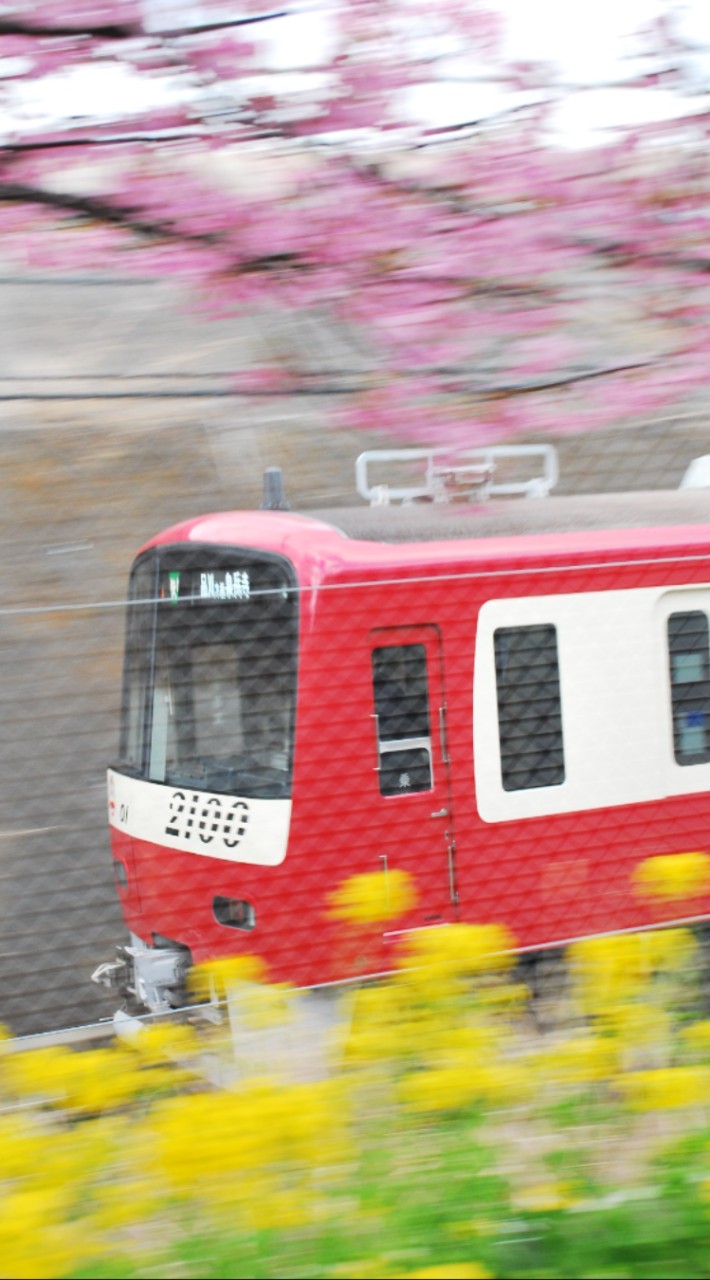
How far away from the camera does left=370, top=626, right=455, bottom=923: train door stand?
4402 millimetres

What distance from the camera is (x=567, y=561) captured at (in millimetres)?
4680

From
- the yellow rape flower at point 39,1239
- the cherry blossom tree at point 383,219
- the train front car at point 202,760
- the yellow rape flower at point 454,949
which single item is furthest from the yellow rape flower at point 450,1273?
the train front car at point 202,760

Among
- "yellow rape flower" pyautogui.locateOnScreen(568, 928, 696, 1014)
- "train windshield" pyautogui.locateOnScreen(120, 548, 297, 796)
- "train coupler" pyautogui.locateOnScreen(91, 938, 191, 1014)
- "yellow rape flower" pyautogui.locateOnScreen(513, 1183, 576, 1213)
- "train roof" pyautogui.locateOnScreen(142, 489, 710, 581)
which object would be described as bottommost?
"train coupler" pyautogui.locateOnScreen(91, 938, 191, 1014)

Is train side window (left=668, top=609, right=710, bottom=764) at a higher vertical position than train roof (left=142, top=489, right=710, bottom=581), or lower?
lower

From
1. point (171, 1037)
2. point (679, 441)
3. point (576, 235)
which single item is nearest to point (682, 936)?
point (171, 1037)

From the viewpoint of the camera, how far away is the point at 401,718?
176 inches

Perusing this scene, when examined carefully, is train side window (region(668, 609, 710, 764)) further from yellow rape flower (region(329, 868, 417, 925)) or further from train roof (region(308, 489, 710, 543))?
yellow rape flower (region(329, 868, 417, 925))

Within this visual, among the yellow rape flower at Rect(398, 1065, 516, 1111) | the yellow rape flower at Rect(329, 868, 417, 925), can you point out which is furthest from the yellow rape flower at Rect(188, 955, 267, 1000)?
the yellow rape flower at Rect(398, 1065, 516, 1111)

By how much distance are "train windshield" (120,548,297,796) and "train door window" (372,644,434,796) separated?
0.99ft

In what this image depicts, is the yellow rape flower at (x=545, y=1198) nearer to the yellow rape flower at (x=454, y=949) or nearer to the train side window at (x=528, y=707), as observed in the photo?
the yellow rape flower at (x=454, y=949)

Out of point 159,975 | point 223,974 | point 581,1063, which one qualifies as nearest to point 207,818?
point 159,975

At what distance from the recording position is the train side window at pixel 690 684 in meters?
4.80

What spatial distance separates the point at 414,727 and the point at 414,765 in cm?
13

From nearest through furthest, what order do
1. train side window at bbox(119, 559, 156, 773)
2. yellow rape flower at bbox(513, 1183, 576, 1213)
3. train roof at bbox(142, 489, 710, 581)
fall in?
yellow rape flower at bbox(513, 1183, 576, 1213) → train roof at bbox(142, 489, 710, 581) → train side window at bbox(119, 559, 156, 773)
